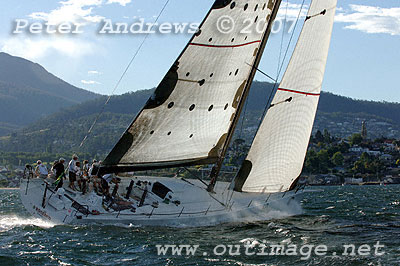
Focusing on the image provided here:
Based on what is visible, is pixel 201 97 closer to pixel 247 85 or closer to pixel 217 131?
pixel 217 131

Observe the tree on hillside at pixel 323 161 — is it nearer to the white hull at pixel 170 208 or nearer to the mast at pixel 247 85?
the white hull at pixel 170 208

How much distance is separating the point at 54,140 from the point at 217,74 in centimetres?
18392

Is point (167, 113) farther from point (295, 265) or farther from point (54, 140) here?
point (54, 140)

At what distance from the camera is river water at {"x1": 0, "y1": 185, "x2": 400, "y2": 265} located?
12602 mm

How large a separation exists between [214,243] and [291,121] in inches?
234

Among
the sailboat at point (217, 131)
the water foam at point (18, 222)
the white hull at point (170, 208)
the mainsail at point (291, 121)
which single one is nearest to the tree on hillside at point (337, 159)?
the sailboat at point (217, 131)

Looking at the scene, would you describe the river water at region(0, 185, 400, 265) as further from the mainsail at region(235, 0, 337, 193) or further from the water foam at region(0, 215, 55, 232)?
the mainsail at region(235, 0, 337, 193)

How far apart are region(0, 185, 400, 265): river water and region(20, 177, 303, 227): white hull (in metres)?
0.34

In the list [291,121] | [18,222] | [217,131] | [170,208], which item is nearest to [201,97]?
[217,131]

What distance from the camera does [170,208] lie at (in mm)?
17328

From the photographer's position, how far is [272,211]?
61.3ft

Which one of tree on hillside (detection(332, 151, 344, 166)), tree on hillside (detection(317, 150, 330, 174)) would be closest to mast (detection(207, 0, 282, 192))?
tree on hillside (detection(317, 150, 330, 174))

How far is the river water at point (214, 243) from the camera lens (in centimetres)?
1260

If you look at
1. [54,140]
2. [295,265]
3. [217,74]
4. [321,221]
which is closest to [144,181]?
[217,74]
